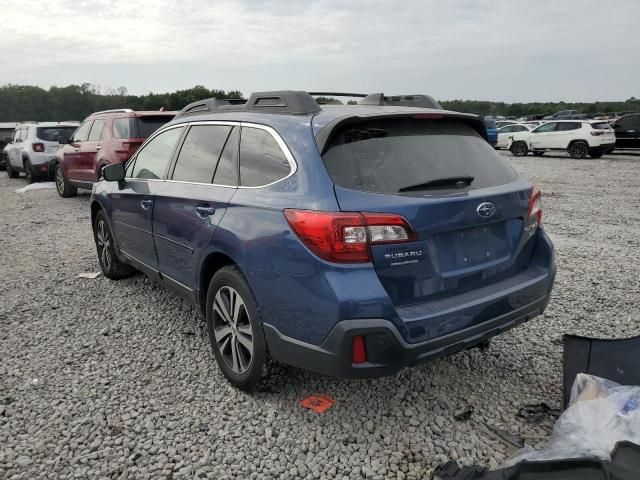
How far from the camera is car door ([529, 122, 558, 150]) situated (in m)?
21.3

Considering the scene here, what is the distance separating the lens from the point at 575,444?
2.26m

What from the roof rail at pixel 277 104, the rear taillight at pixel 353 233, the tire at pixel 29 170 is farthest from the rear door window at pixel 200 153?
the tire at pixel 29 170

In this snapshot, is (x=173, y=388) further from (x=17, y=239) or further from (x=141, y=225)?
(x=17, y=239)

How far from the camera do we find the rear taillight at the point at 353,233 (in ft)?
7.89

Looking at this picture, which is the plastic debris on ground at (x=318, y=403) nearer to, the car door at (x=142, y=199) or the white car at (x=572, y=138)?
the car door at (x=142, y=199)

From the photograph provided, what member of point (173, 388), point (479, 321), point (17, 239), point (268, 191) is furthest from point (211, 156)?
point (17, 239)

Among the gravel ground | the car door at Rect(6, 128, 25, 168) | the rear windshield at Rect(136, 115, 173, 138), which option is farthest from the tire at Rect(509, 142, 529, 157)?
the car door at Rect(6, 128, 25, 168)

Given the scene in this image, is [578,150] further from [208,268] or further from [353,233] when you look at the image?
[353,233]

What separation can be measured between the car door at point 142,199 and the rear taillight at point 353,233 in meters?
2.04

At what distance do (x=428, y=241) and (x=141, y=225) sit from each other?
2662mm

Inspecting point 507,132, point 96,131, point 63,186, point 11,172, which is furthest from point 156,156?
point 507,132

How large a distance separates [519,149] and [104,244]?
69.0ft

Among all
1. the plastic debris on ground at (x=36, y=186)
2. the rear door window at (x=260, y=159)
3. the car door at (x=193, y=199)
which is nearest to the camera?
the rear door window at (x=260, y=159)

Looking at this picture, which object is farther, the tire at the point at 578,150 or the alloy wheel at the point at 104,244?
the tire at the point at 578,150
